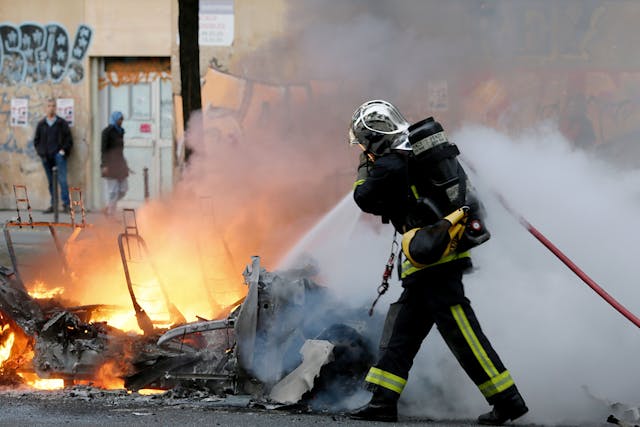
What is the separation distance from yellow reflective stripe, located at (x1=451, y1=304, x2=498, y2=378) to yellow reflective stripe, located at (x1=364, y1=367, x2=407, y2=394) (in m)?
0.37

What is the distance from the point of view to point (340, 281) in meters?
5.64

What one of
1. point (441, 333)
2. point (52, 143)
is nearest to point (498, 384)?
point (441, 333)

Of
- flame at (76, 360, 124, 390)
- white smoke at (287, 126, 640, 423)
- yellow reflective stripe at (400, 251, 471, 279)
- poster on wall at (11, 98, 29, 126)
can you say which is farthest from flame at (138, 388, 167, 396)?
poster on wall at (11, 98, 29, 126)

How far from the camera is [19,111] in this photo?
47.2 feet

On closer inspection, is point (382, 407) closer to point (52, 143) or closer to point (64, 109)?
point (52, 143)

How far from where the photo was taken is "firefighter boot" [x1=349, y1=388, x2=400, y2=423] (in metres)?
4.46

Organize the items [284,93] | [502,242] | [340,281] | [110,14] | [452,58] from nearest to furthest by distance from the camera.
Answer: [502,242], [340,281], [452,58], [284,93], [110,14]

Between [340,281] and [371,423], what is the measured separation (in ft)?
4.25

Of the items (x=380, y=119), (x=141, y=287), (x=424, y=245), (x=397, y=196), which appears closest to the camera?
(x=424, y=245)

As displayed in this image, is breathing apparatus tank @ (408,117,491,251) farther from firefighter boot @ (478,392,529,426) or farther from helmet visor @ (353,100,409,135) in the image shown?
firefighter boot @ (478,392,529,426)

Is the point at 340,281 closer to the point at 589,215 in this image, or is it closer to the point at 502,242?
the point at 502,242

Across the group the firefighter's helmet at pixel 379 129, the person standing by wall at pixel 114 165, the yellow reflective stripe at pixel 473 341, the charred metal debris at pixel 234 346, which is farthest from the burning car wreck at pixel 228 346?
the person standing by wall at pixel 114 165

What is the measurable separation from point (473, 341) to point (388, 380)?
437 mm

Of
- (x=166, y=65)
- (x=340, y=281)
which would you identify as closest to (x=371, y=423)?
(x=340, y=281)
